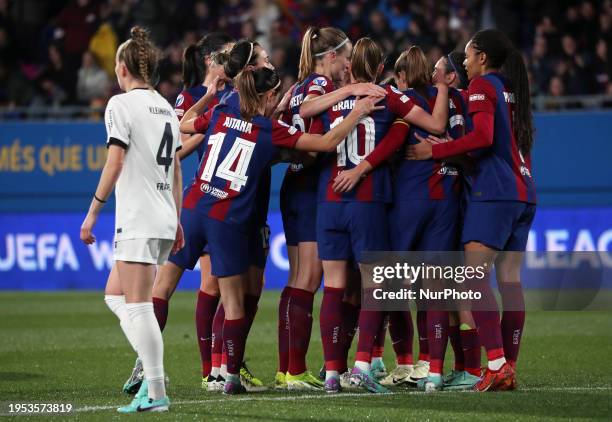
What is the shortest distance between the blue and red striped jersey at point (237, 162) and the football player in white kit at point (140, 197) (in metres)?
0.95


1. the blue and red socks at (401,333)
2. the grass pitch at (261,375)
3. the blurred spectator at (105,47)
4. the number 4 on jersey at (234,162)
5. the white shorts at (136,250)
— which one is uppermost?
the blurred spectator at (105,47)

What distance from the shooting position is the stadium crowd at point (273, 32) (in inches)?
681

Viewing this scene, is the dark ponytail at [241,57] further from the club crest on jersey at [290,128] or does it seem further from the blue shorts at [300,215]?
the blue shorts at [300,215]

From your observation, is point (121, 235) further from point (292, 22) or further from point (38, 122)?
point (292, 22)

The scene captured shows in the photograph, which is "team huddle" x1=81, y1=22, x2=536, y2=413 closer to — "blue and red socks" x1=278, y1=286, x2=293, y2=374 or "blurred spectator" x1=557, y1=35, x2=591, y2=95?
"blue and red socks" x1=278, y1=286, x2=293, y2=374

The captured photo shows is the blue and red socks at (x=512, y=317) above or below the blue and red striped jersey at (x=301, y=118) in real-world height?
below

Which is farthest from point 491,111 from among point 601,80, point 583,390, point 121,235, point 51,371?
point 601,80

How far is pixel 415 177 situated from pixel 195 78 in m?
1.97

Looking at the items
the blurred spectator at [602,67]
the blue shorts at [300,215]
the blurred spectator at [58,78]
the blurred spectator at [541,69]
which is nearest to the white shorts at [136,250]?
the blue shorts at [300,215]

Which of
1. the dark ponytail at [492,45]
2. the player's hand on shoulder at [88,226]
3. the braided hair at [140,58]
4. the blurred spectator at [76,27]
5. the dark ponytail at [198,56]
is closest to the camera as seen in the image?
the player's hand on shoulder at [88,226]

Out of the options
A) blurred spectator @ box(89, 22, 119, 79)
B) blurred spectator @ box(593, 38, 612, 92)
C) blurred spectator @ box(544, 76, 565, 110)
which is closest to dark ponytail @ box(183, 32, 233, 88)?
blurred spectator @ box(544, 76, 565, 110)

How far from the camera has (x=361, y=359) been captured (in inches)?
296

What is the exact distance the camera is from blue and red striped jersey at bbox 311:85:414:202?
7.58m

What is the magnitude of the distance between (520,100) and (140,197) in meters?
2.71
